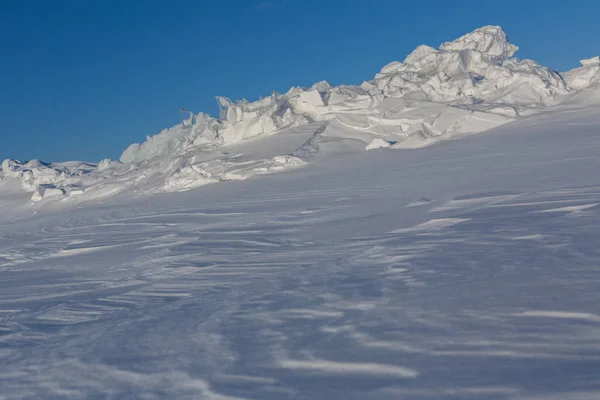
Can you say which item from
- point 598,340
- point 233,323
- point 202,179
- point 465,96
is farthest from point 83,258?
point 465,96

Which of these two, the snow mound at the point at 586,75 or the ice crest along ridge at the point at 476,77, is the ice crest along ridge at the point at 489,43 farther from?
the snow mound at the point at 586,75

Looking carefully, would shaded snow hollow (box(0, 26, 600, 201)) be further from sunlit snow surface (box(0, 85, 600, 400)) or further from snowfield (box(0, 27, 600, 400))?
sunlit snow surface (box(0, 85, 600, 400))

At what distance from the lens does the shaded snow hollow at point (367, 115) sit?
16.2 m

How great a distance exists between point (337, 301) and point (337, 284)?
0.43 meters

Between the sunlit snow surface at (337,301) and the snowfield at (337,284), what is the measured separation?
17 mm

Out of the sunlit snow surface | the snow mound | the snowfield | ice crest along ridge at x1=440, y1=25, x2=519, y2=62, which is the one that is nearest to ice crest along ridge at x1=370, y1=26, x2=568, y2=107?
ice crest along ridge at x1=440, y1=25, x2=519, y2=62

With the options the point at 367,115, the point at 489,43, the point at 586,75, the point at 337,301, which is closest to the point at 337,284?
the point at 337,301

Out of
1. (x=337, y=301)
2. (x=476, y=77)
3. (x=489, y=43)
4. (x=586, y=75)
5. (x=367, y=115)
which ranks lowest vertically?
(x=337, y=301)

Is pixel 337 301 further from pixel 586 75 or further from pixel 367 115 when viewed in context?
pixel 586 75

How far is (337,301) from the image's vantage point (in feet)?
14.0

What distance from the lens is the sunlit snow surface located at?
3.05 m

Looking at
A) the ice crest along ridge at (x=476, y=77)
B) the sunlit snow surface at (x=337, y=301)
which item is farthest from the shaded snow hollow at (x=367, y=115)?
the sunlit snow surface at (x=337, y=301)

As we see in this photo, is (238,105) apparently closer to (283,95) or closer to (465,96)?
(283,95)

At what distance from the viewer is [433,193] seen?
343 inches
